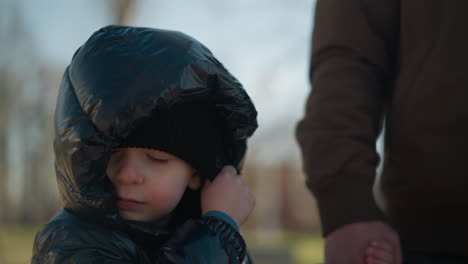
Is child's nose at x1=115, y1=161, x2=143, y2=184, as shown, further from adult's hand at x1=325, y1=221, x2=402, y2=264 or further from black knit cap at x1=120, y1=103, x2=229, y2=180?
adult's hand at x1=325, y1=221, x2=402, y2=264

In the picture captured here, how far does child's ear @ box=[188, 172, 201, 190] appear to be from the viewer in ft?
5.08

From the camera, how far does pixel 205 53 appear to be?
56.0 inches

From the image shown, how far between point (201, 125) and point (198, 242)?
0.34 metres

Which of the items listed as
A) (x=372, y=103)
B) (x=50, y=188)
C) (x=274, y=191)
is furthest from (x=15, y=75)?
(x=372, y=103)

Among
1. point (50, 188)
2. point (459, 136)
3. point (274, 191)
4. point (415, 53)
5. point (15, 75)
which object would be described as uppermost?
point (415, 53)

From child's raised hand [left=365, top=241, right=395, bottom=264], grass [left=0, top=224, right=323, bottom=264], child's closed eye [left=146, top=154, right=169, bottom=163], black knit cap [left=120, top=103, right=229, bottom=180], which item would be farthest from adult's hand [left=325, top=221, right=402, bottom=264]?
grass [left=0, top=224, right=323, bottom=264]

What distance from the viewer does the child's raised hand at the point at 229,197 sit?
1.43 m

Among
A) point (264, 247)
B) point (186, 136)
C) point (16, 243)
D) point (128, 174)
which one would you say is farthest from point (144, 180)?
point (16, 243)

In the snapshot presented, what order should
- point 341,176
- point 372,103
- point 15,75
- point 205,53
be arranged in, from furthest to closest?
point 15,75, point 372,103, point 341,176, point 205,53

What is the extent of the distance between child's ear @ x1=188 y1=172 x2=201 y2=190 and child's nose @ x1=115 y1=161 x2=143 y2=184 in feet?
0.78

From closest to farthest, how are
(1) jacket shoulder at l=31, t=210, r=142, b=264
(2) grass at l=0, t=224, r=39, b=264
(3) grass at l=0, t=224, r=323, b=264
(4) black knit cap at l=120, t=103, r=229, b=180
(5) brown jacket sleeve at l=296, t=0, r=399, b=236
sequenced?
(1) jacket shoulder at l=31, t=210, r=142, b=264
(4) black knit cap at l=120, t=103, r=229, b=180
(5) brown jacket sleeve at l=296, t=0, r=399, b=236
(2) grass at l=0, t=224, r=39, b=264
(3) grass at l=0, t=224, r=323, b=264

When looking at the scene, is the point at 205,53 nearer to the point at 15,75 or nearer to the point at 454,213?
the point at 454,213

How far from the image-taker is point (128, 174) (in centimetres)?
132

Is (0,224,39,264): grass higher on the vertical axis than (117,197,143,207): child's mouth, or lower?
lower
